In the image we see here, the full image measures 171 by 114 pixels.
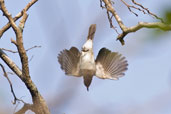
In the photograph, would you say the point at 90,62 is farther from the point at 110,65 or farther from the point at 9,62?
the point at 9,62

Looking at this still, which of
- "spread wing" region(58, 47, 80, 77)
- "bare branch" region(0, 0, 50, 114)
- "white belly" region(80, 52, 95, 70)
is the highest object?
"spread wing" region(58, 47, 80, 77)

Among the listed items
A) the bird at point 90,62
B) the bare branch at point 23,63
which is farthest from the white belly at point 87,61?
the bare branch at point 23,63

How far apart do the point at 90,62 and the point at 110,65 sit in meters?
0.33

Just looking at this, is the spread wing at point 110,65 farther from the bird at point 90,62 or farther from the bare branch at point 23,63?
the bare branch at point 23,63

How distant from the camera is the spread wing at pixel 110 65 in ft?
13.6

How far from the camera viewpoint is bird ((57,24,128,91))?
4.07 m

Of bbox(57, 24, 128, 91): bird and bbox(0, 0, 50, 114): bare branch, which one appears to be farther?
bbox(57, 24, 128, 91): bird

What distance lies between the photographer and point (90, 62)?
4.12 m

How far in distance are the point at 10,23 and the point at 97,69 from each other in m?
1.38

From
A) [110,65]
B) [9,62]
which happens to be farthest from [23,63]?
[110,65]

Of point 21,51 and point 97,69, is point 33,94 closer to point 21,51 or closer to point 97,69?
point 21,51

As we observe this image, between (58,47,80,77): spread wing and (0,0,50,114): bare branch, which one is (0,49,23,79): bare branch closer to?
(0,0,50,114): bare branch

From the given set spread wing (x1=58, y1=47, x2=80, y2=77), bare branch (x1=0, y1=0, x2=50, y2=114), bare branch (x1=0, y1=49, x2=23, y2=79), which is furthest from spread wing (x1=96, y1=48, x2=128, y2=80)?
bare branch (x1=0, y1=49, x2=23, y2=79)

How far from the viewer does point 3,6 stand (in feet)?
10.7
